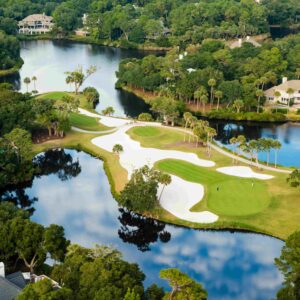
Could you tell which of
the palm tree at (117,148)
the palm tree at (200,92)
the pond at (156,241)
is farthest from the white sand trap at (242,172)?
the palm tree at (200,92)

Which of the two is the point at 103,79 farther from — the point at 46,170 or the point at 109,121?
the point at 46,170

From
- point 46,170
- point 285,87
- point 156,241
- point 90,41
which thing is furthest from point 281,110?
point 90,41

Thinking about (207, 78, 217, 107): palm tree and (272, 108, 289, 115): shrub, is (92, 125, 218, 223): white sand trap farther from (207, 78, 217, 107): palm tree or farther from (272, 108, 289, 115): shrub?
(272, 108, 289, 115): shrub

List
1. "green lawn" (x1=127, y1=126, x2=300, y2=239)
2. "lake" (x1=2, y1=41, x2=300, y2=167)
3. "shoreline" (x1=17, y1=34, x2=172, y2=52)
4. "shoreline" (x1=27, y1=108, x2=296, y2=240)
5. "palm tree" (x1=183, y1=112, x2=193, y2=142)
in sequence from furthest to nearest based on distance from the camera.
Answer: "shoreline" (x1=17, y1=34, x2=172, y2=52)
"lake" (x1=2, y1=41, x2=300, y2=167)
"palm tree" (x1=183, y1=112, x2=193, y2=142)
"green lawn" (x1=127, y1=126, x2=300, y2=239)
"shoreline" (x1=27, y1=108, x2=296, y2=240)

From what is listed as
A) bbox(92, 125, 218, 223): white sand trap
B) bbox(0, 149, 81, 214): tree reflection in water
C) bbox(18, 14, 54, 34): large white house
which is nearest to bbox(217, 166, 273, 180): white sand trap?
bbox(92, 125, 218, 223): white sand trap

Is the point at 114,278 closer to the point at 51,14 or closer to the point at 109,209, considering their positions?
the point at 109,209

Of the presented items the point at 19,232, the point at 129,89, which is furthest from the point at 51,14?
the point at 19,232
